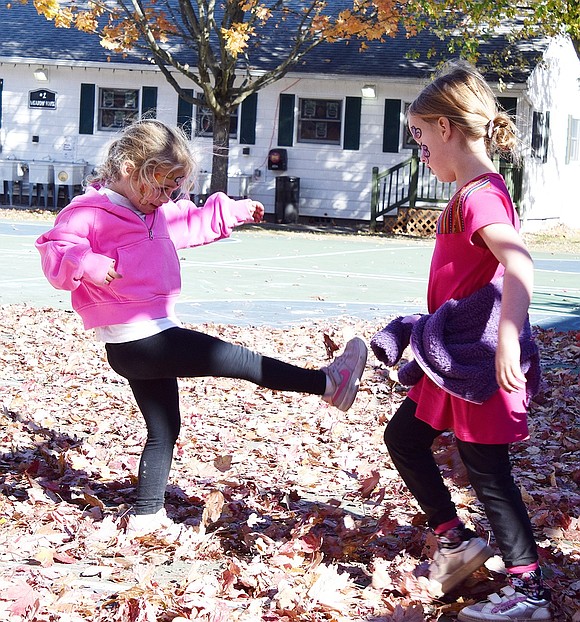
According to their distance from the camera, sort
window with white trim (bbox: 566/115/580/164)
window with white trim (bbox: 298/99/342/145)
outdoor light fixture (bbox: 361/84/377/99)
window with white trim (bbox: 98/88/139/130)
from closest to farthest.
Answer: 1. outdoor light fixture (bbox: 361/84/377/99)
2. window with white trim (bbox: 298/99/342/145)
3. window with white trim (bbox: 98/88/139/130)
4. window with white trim (bbox: 566/115/580/164)

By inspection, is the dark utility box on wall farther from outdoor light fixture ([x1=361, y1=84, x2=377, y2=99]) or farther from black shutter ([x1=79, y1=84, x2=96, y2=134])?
black shutter ([x1=79, y1=84, x2=96, y2=134])

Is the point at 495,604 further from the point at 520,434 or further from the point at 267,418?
the point at 267,418

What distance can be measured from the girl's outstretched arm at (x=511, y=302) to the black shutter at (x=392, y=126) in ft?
78.8

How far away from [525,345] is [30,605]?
1.71 meters

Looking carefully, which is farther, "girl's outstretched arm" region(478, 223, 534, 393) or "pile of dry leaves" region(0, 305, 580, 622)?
"pile of dry leaves" region(0, 305, 580, 622)

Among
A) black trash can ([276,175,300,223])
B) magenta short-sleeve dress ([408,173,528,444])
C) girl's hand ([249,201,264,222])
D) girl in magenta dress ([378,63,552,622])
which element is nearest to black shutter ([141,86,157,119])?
black trash can ([276,175,300,223])

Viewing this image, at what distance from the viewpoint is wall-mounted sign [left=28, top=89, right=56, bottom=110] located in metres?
29.3

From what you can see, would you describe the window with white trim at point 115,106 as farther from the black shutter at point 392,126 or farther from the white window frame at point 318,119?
the black shutter at point 392,126

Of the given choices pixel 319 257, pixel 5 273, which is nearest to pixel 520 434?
pixel 5 273

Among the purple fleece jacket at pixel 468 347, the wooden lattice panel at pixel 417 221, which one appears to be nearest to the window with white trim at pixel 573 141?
the wooden lattice panel at pixel 417 221

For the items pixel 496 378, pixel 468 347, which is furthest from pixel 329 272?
pixel 496 378

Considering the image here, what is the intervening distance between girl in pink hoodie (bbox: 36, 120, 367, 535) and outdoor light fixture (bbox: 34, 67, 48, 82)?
84.7 ft

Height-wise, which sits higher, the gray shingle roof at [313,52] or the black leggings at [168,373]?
the gray shingle roof at [313,52]

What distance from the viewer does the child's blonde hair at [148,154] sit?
13.8 feet
